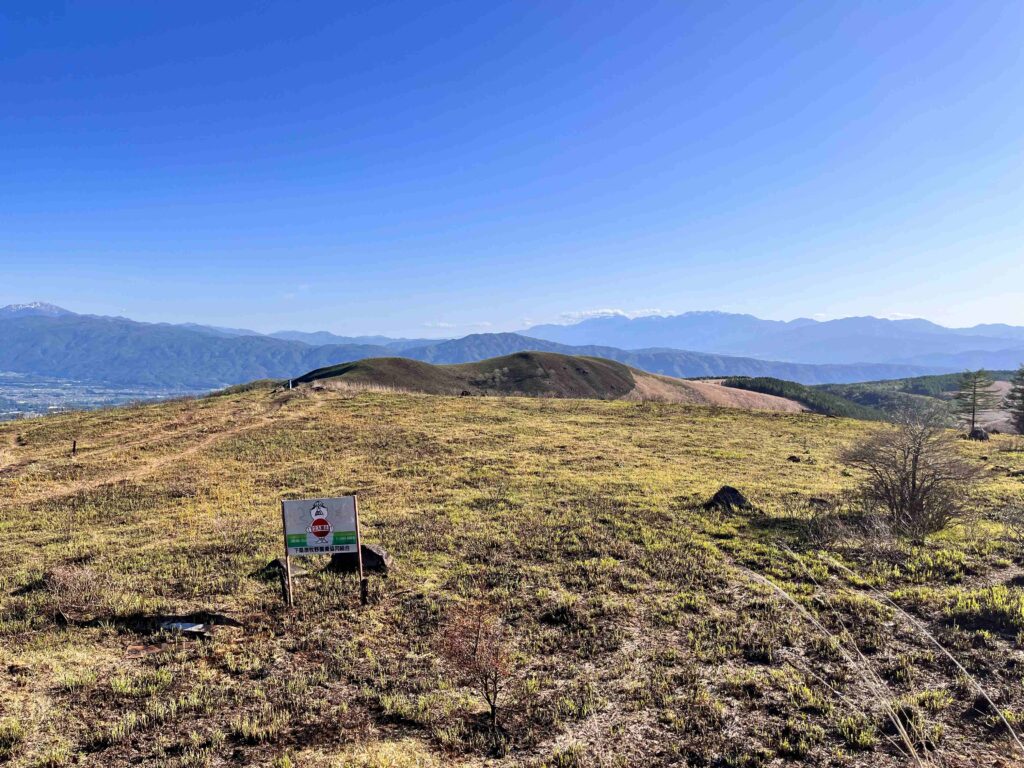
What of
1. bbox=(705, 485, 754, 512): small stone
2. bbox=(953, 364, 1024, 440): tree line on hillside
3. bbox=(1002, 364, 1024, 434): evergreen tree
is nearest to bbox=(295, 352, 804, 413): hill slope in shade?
bbox=(1002, 364, 1024, 434): evergreen tree

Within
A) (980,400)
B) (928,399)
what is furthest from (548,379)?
(928,399)

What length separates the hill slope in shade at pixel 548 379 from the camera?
109 metres

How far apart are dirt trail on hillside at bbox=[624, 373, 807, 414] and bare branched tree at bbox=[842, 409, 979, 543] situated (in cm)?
9975

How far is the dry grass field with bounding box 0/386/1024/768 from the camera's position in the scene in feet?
22.1

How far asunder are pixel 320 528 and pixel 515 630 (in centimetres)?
473

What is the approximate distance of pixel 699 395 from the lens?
123500 mm

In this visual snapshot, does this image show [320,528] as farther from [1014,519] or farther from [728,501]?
[1014,519]

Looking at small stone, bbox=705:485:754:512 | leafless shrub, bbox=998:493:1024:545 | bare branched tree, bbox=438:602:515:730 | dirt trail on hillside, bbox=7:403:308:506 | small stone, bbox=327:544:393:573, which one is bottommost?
leafless shrub, bbox=998:493:1024:545

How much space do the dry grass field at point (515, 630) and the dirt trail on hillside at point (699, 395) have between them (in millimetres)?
99485

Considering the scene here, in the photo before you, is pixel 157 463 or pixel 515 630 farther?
pixel 157 463

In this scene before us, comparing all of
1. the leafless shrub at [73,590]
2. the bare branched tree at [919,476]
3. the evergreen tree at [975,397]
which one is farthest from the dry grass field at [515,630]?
the evergreen tree at [975,397]

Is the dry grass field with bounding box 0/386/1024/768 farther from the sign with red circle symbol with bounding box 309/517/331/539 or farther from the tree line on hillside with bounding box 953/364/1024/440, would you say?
the tree line on hillside with bounding box 953/364/1024/440

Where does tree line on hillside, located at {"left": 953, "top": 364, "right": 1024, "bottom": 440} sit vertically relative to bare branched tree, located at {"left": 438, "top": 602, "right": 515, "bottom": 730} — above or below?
below

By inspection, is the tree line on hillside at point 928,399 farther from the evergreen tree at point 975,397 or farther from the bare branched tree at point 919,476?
the bare branched tree at point 919,476
